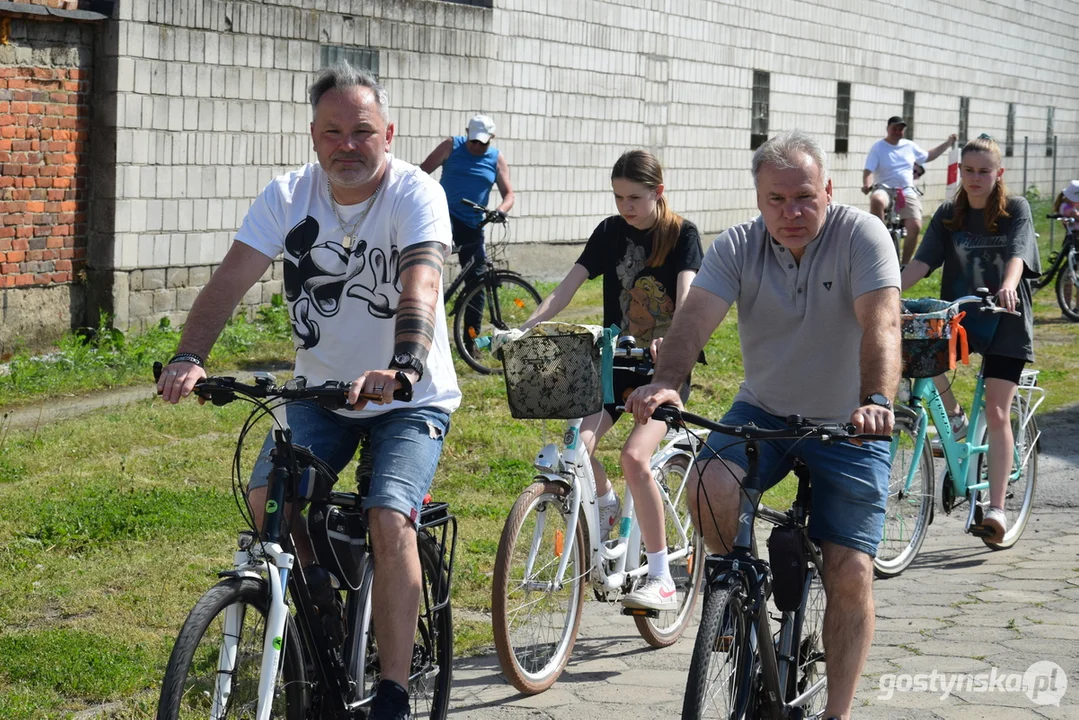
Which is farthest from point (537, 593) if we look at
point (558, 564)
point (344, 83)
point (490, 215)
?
point (490, 215)

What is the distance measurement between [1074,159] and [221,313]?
114 ft

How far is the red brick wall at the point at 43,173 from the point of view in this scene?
10.7 meters

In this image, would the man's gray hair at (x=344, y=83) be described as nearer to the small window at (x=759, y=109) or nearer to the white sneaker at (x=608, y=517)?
the white sneaker at (x=608, y=517)

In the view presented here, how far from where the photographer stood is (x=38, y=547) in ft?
21.2

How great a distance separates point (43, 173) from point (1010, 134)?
27541mm

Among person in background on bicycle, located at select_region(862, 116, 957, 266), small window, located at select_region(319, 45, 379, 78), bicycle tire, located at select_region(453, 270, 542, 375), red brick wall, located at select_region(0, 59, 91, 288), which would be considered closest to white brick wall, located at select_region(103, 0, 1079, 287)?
small window, located at select_region(319, 45, 379, 78)

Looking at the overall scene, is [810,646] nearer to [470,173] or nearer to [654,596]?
[654,596]

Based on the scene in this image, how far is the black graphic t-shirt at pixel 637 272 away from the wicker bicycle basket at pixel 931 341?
1.15 m

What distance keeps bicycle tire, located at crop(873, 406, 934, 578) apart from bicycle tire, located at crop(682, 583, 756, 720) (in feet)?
10.2

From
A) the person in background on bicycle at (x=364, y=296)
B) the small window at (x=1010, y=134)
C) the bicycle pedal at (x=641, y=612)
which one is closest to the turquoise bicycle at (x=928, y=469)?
the bicycle pedal at (x=641, y=612)

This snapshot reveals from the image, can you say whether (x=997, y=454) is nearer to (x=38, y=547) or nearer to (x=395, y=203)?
(x=395, y=203)

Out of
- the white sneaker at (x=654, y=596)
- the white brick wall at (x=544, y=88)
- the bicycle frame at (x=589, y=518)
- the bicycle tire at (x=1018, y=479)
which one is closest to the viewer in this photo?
the bicycle frame at (x=589, y=518)

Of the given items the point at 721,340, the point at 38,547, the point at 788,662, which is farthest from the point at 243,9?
the point at 788,662

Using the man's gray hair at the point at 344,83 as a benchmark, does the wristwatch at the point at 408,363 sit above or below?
below
